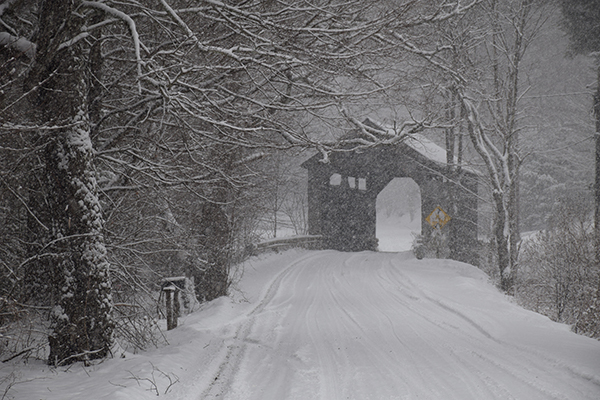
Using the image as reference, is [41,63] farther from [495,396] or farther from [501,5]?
[501,5]

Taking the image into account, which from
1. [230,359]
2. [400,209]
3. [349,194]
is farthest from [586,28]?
[400,209]

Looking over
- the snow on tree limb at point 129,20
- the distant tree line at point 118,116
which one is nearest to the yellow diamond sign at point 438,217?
the distant tree line at point 118,116

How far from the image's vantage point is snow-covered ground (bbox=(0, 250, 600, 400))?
4470 mm

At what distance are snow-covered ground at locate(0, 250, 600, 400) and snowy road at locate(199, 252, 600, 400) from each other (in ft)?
0.05

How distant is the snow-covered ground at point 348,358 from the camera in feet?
14.7

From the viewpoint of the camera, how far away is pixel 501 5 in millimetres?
15328

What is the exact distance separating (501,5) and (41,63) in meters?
15.4

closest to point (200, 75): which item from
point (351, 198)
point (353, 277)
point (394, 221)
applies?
point (353, 277)

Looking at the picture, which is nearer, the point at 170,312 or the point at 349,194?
the point at 170,312

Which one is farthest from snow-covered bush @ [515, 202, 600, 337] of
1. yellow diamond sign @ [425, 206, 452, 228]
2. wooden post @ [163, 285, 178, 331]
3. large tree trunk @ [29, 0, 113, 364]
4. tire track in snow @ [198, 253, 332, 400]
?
large tree trunk @ [29, 0, 113, 364]

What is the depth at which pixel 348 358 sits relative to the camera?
5719 mm

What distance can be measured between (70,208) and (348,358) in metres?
3.86

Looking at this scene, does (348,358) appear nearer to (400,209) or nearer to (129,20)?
(129,20)

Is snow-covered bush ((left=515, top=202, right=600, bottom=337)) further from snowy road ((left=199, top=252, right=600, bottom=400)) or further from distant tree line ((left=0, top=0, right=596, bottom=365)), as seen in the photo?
distant tree line ((left=0, top=0, right=596, bottom=365))
